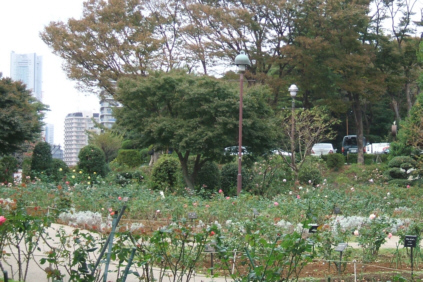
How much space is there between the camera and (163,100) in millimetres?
18000

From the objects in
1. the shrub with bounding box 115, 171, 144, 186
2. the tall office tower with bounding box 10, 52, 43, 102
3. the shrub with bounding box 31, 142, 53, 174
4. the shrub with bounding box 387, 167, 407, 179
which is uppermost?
the tall office tower with bounding box 10, 52, 43, 102

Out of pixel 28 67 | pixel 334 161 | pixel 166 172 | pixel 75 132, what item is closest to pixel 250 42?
pixel 334 161

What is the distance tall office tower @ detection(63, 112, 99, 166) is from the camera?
44.6m

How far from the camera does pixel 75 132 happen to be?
56688 mm

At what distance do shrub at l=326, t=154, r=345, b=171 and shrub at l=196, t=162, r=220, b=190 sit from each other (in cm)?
865

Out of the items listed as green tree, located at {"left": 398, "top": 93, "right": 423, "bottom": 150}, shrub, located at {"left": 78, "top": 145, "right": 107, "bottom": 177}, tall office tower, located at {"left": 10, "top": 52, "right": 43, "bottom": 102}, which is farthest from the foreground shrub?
tall office tower, located at {"left": 10, "top": 52, "right": 43, "bottom": 102}

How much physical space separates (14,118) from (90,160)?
11.5ft

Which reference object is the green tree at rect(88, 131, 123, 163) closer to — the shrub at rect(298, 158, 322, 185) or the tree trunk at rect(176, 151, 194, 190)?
the tree trunk at rect(176, 151, 194, 190)

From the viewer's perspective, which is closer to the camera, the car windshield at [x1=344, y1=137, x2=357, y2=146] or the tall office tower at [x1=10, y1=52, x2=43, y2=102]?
the car windshield at [x1=344, y1=137, x2=357, y2=146]


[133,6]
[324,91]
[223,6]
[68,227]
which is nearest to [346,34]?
[324,91]

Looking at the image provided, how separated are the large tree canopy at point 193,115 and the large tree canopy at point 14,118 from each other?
12.2ft

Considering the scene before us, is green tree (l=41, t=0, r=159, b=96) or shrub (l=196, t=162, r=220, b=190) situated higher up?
green tree (l=41, t=0, r=159, b=96)

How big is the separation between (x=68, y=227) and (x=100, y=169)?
11.8 m

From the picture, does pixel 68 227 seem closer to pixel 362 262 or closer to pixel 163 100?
pixel 362 262
